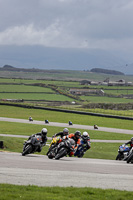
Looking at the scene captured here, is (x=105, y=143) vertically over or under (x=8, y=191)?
under

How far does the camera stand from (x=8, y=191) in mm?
12906

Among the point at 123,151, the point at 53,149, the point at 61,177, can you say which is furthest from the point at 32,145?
the point at 61,177

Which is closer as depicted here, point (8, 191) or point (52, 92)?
point (8, 191)

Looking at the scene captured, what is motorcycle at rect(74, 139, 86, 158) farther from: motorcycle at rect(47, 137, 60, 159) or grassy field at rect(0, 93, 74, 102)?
grassy field at rect(0, 93, 74, 102)

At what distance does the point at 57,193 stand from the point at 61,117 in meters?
71.8

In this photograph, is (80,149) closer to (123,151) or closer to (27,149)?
(123,151)

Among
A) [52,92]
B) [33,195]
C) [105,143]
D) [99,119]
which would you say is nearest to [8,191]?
[33,195]

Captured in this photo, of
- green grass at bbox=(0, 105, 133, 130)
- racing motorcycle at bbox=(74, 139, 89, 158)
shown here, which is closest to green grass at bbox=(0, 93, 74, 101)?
green grass at bbox=(0, 105, 133, 130)

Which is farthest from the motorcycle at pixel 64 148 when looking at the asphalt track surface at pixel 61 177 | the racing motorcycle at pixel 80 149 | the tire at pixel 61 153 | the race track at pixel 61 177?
the racing motorcycle at pixel 80 149

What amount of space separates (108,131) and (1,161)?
146ft

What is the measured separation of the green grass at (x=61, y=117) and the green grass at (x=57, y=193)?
186 ft

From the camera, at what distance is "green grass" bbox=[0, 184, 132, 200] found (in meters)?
12.4

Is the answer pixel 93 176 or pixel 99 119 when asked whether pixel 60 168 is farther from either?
pixel 99 119

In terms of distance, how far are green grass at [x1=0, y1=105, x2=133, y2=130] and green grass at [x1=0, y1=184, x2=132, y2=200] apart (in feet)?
186
